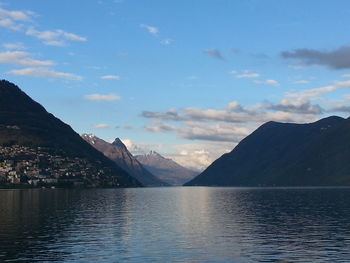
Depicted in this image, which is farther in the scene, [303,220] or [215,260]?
[303,220]

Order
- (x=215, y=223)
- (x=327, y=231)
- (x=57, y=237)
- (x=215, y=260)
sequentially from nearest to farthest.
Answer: (x=215, y=260)
(x=57, y=237)
(x=327, y=231)
(x=215, y=223)

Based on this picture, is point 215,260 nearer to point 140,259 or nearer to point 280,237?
point 140,259

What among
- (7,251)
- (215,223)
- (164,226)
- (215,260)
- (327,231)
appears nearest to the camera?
(215,260)

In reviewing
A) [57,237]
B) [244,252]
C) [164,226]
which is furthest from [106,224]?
[244,252]

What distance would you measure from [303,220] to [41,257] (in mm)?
78240

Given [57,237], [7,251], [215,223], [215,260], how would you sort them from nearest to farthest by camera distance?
[215,260] < [7,251] < [57,237] < [215,223]

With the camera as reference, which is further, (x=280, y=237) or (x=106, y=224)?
(x=106, y=224)

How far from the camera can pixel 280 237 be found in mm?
93000

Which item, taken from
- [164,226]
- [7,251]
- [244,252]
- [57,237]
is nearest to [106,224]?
[164,226]

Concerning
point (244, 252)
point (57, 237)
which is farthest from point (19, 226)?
point (244, 252)

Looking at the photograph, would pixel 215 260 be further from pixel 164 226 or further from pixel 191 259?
pixel 164 226

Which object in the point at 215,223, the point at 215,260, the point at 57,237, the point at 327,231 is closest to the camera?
the point at 215,260

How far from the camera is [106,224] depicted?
116 meters

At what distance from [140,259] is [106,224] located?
162 ft
